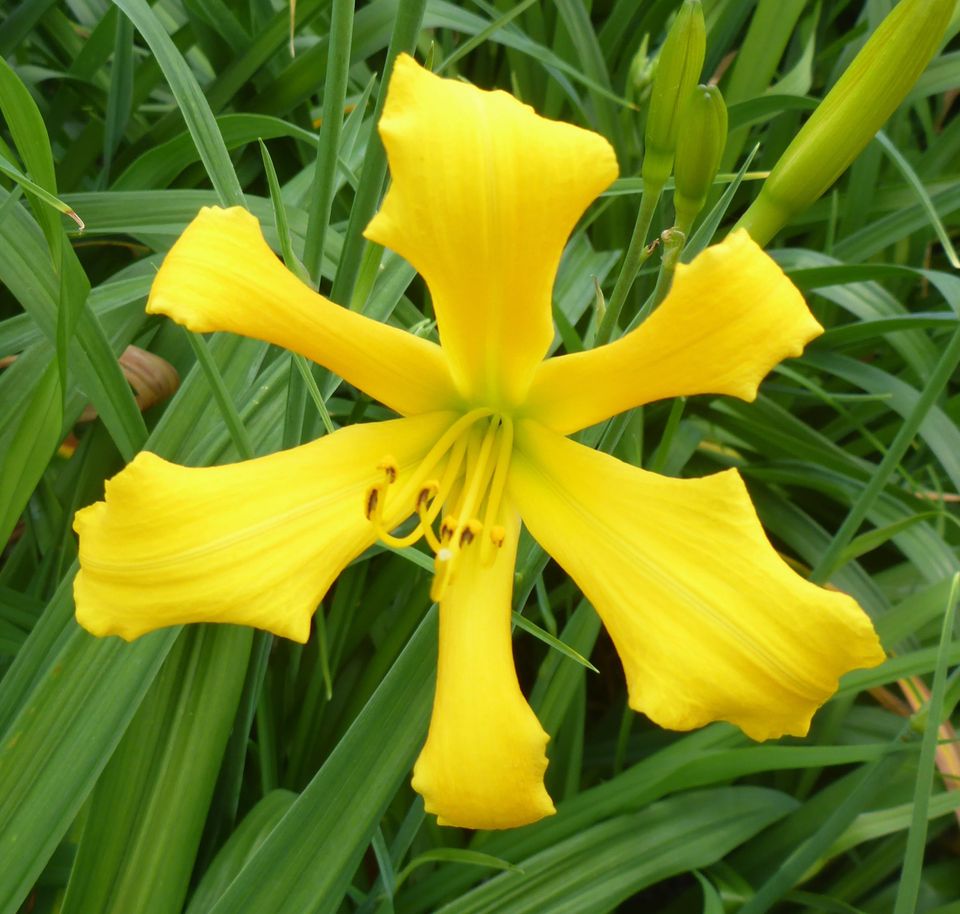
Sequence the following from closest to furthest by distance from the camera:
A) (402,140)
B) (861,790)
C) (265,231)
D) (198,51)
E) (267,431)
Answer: (402,140)
(861,790)
(267,431)
(265,231)
(198,51)

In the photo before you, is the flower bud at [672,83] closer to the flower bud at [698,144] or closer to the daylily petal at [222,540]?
the flower bud at [698,144]

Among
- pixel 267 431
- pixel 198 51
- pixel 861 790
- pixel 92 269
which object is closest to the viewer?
pixel 861 790

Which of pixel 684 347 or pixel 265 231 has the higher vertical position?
pixel 265 231

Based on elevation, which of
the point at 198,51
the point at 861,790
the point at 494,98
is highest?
the point at 198,51

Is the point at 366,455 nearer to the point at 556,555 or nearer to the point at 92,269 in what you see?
the point at 556,555

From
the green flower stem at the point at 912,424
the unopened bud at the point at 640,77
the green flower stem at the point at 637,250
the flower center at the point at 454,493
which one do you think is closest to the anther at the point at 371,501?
the flower center at the point at 454,493

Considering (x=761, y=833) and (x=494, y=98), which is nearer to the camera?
(x=494, y=98)

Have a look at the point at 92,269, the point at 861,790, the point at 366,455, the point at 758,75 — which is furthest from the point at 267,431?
the point at 758,75
